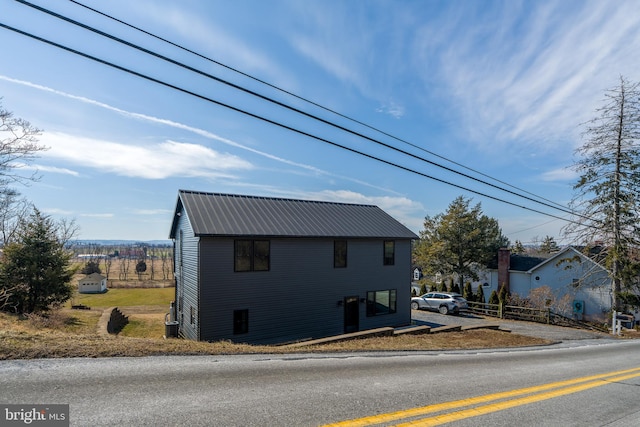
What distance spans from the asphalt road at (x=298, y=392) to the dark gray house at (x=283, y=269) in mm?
8662

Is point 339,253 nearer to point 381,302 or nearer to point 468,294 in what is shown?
point 381,302

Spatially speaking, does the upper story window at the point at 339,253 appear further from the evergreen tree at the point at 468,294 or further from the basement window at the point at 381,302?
the evergreen tree at the point at 468,294

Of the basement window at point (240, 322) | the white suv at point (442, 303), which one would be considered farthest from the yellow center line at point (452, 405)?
the white suv at point (442, 303)

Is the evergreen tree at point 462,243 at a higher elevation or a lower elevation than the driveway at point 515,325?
higher

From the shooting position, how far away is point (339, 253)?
20.1 m

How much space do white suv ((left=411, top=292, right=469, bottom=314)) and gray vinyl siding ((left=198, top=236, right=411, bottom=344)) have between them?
738cm

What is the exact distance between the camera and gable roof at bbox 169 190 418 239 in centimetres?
1695

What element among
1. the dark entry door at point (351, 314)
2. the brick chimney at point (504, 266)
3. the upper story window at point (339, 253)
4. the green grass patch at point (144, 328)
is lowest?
the green grass patch at point (144, 328)

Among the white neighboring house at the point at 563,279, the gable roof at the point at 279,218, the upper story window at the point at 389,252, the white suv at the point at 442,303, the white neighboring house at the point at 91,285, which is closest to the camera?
the gable roof at the point at 279,218

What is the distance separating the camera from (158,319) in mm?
29266

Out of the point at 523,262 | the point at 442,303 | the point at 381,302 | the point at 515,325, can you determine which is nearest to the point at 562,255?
the point at 523,262

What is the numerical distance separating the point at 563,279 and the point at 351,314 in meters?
22.1

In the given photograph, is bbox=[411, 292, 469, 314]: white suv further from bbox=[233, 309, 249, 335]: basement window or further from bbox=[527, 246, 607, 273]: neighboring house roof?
bbox=[233, 309, 249, 335]: basement window

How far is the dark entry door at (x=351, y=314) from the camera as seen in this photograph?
1995 cm
